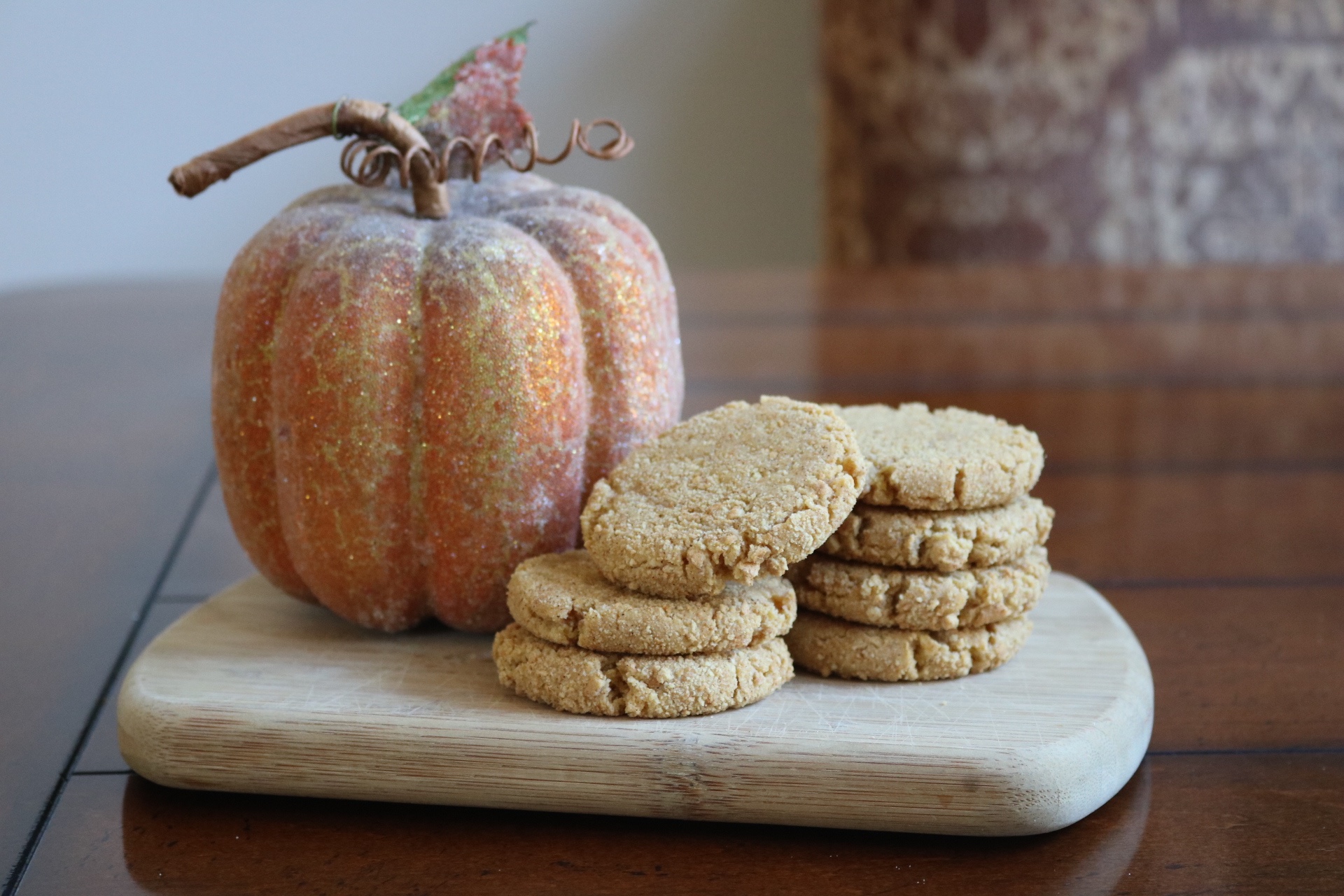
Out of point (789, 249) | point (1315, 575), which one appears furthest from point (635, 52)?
point (1315, 575)

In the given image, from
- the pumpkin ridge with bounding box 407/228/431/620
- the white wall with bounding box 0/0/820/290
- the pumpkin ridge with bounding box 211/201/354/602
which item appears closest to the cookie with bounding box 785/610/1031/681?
the pumpkin ridge with bounding box 407/228/431/620

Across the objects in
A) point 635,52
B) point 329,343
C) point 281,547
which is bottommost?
point 281,547

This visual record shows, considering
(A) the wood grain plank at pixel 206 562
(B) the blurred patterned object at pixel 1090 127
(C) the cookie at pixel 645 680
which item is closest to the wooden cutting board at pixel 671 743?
(C) the cookie at pixel 645 680

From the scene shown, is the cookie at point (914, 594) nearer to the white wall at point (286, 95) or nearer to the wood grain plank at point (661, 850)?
the wood grain plank at point (661, 850)

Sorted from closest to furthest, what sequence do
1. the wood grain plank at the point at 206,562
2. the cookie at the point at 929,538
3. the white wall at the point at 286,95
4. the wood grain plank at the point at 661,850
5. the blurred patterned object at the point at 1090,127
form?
the wood grain plank at the point at 661,850
the cookie at the point at 929,538
the wood grain plank at the point at 206,562
the blurred patterned object at the point at 1090,127
the white wall at the point at 286,95

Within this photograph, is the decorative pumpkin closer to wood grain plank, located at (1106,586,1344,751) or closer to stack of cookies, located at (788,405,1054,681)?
stack of cookies, located at (788,405,1054,681)

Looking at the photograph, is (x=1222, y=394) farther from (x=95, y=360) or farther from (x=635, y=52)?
(x=635, y=52)
